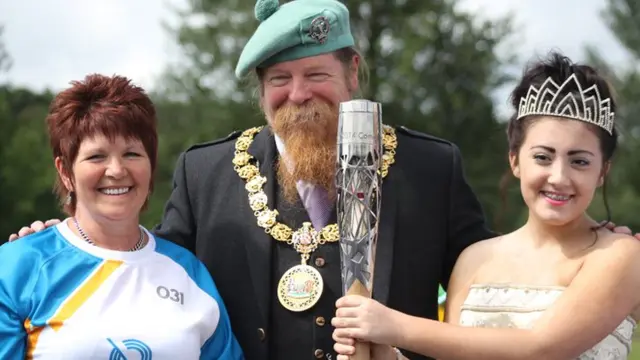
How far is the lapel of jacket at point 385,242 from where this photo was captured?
371 centimetres

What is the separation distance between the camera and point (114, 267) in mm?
3295

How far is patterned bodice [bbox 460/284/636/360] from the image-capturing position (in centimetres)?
319

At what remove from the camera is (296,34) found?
12.5 feet

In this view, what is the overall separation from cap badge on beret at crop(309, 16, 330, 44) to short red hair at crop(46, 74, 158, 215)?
76 cm

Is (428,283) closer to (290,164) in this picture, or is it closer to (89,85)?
(290,164)

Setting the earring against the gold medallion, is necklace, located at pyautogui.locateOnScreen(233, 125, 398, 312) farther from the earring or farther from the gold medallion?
the earring

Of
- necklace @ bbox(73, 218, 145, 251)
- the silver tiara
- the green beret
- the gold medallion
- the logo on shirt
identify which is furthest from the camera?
the green beret

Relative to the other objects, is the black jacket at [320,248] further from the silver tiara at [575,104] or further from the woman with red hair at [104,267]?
the silver tiara at [575,104]

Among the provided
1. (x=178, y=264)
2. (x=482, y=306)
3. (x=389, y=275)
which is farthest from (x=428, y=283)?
(x=178, y=264)

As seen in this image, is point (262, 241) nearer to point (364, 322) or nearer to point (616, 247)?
point (364, 322)

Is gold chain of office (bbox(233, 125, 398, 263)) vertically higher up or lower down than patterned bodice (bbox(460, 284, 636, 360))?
higher up

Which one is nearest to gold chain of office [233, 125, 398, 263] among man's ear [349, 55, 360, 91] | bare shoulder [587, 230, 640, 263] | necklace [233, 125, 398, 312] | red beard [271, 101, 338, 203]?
necklace [233, 125, 398, 312]

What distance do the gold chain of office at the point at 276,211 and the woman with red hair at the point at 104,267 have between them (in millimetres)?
394

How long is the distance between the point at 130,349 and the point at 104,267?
1.02ft
